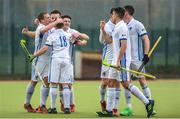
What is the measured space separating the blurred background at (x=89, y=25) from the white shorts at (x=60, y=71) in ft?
45.2

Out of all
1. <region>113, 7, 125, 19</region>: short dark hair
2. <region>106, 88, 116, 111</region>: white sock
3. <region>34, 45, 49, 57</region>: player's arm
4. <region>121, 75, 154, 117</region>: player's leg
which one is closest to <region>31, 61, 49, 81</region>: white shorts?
<region>34, 45, 49, 57</region>: player's arm

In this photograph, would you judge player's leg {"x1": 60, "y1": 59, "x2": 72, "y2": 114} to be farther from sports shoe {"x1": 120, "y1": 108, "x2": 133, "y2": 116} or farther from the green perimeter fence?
the green perimeter fence

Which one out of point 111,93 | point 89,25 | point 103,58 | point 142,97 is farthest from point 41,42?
point 89,25

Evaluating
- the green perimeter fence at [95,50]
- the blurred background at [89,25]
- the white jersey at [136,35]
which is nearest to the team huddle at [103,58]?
the white jersey at [136,35]

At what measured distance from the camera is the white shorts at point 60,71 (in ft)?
42.0

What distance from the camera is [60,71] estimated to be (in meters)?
12.9

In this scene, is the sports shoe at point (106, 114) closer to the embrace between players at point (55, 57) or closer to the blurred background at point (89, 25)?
the embrace between players at point (55, 57)

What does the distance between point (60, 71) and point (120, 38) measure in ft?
5.14

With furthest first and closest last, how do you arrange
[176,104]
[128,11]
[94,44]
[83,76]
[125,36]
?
[94,44] < [83,76] < [176,104] < [128,11] < [125,36]

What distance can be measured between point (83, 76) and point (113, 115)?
553 inches

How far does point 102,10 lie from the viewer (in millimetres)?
28516

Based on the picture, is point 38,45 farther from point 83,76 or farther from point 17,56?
point 17,56

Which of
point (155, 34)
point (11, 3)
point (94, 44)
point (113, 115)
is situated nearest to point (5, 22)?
point (11, 3)

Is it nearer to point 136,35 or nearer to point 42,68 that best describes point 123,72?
point 136,35
